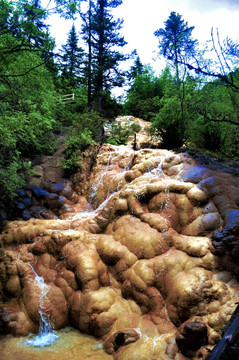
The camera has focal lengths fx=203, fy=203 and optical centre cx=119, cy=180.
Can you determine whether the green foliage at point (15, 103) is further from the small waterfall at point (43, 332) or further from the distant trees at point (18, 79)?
the small waterfall at point (43, 332)

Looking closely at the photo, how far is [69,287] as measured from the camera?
167 inches

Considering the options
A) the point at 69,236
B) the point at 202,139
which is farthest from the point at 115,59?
the point at 69,236

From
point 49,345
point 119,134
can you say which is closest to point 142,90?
point 119,134

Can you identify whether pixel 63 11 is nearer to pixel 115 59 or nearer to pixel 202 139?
pixel 202 139

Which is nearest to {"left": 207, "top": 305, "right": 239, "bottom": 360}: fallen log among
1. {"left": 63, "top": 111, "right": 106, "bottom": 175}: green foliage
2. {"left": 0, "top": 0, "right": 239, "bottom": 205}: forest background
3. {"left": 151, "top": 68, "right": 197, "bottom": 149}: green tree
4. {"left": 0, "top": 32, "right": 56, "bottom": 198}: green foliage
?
{"left": 0, "top": 0, "right": 239, "bottom": 205}: forest background

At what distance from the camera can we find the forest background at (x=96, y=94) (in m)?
3.31

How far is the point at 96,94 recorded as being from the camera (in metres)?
16.8

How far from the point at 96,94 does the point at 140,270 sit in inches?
618

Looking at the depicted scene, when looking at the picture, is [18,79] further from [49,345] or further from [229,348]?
[229,348]

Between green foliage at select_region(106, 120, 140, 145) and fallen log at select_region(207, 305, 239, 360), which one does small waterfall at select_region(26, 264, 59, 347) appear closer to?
fallen log at select_region(207, 305, 239, 360)

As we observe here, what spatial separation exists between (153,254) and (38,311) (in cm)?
254

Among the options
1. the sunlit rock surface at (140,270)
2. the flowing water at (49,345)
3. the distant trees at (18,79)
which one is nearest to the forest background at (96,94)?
the distant trees at (18,79)

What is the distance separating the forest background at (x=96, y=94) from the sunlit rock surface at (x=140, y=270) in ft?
6.33

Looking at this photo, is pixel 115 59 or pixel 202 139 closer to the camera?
pixel 202 139
